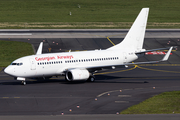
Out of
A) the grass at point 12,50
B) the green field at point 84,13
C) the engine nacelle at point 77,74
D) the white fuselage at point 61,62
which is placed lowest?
the engine nacelle at point 77,74

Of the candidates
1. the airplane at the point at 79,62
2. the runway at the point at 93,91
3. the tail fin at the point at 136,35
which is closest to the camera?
the runway at the point at 93,91

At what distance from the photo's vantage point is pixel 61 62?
4844 centimetres

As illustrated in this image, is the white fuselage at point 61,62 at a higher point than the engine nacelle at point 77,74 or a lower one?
higher

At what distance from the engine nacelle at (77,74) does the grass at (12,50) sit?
20439 mm

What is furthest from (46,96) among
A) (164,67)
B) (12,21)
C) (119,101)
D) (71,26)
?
Answer: (12,21)

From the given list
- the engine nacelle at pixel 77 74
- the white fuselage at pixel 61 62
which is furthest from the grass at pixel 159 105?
the engine nacelle at pixel 77 74

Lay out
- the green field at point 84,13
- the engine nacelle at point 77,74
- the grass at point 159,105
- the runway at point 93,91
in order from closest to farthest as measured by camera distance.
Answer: the grass at point 159,105 < the runway at point 93,91 < the engine nacelle at point 77,74 < the green field at point 84,13

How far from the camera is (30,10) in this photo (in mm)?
145875

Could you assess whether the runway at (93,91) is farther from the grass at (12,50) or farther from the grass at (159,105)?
the grass at (12,50)

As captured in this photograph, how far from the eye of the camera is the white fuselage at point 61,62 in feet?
152

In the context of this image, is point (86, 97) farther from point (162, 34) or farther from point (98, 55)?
point (162, 34)

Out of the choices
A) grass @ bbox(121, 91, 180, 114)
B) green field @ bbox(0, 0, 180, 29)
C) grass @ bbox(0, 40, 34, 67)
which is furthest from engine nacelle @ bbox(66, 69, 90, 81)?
green field @ bbox(0, 0, 180, 29)

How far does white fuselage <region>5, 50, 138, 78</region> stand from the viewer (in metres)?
46.4

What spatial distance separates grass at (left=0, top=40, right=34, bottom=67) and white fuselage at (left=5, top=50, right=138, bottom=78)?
60.4ft
